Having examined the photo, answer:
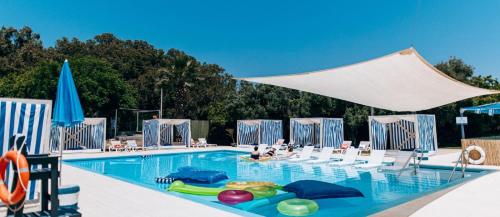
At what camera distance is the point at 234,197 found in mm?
Result: 6898

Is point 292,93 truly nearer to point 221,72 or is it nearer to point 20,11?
point 221,72

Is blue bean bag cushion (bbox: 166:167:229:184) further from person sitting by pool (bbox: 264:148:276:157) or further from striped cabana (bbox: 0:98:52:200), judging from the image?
person sitting by pool (bbox: 264:148:276:157)

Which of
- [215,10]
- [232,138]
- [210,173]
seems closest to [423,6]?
[210,173]

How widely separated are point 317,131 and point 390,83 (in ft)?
39.1

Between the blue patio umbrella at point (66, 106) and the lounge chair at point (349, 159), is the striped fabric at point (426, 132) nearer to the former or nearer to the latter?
the lounge chair at point (349, 159)

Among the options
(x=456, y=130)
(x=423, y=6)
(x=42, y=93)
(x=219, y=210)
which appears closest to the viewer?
(x=219, y=210)

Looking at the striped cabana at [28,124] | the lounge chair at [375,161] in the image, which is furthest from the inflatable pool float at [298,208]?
the lounge chair at [375,161]

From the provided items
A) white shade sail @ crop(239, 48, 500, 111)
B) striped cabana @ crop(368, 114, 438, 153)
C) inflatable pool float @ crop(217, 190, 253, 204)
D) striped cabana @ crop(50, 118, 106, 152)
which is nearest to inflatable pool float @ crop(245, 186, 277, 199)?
inflatable pool float @ crop(217, 190, 253, 204)

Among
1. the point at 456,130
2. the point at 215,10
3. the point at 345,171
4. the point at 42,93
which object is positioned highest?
the point at 215,10

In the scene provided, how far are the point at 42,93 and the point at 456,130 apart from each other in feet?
87.0

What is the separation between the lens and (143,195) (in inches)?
242

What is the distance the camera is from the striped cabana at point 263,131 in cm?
2006

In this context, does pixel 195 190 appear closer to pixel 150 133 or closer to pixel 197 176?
pixel 197 176

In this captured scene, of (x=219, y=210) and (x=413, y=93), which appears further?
(x=413, y=93)
